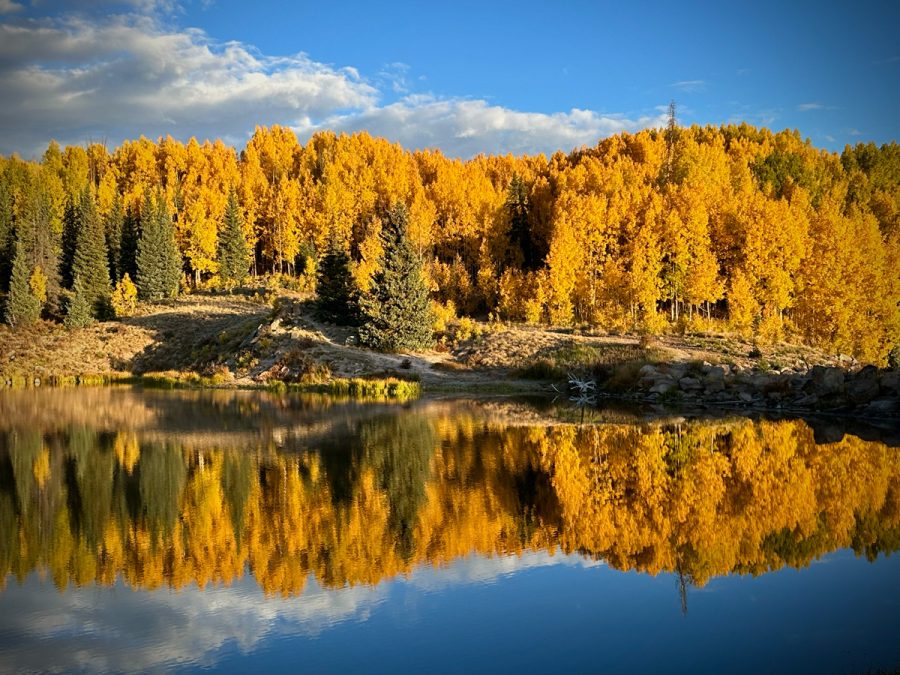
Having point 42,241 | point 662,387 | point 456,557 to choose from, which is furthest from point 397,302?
point 42,241

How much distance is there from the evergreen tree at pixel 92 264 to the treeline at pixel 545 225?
0.39 meters

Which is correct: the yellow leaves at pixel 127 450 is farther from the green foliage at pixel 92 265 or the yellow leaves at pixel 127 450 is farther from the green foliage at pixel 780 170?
the green foliage at pixel 780 170

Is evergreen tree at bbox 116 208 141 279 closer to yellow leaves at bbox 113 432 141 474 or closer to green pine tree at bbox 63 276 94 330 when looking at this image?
green pine tree at bbox 63 276 94 330

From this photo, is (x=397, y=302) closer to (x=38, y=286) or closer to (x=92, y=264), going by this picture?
(x=92, y=264)

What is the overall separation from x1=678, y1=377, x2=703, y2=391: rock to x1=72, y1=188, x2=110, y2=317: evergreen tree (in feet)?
168

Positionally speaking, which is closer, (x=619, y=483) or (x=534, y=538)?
(x=534, y=538)

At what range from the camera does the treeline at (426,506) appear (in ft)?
35.7

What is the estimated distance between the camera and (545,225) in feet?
224

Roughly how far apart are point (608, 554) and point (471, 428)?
1281 centimetres

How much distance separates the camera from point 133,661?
25.4 feet

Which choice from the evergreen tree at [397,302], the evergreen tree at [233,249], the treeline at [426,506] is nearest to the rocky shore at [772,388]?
the treeline at [426,506]

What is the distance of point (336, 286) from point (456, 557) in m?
38.2

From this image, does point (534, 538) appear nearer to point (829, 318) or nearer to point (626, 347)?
point (626, 347)

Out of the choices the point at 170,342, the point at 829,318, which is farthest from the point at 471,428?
the point at 170,342
